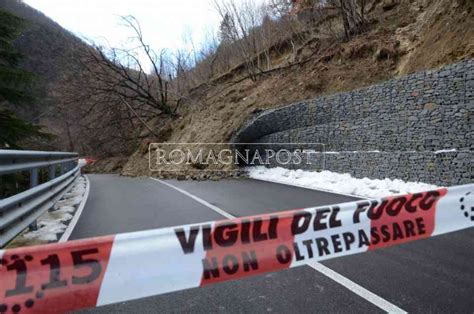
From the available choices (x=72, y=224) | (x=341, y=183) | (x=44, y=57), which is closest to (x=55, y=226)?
(x=72, y=224)

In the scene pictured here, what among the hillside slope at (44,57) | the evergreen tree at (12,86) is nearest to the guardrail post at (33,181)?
the evergreen tree at (12,86)

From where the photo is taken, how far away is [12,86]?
14211 mm

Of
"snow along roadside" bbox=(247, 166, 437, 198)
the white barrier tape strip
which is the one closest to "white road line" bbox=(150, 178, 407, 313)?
the white barrier tape strip

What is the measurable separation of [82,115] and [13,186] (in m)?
18.9

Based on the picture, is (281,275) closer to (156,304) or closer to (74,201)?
(156,304)

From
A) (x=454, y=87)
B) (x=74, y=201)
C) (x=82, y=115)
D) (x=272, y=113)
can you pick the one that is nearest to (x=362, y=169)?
(x=454, y=87)

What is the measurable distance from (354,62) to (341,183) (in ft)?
30.0

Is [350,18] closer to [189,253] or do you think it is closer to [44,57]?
[189,253]

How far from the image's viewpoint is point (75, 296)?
2.42 metres

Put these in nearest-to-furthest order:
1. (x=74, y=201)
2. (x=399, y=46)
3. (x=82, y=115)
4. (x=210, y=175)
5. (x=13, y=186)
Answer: (x=74, y=201) → (x=13, y=186) → (x=399, y=46) → (x=210, y=175) → (x=82, y=115)

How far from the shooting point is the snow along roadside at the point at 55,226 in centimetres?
546

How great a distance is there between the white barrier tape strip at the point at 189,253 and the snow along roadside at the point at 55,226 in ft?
10.9

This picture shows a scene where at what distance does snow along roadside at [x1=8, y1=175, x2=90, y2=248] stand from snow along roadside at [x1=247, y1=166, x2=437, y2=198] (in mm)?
6457

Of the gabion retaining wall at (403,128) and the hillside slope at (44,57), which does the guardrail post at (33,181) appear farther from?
the hillside slope at (44,57)
